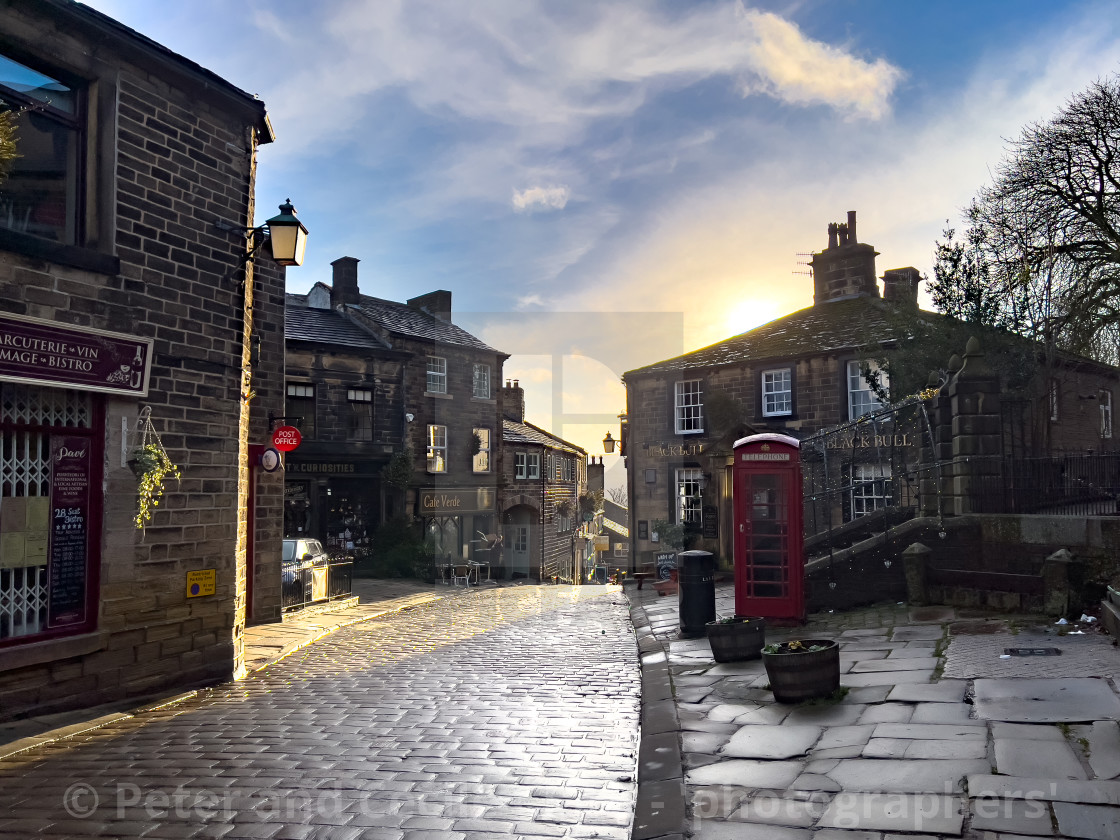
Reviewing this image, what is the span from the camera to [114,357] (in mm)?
7855

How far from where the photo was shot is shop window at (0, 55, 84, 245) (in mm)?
7371

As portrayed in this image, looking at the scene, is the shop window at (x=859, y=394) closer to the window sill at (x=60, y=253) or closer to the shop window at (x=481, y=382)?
the shop window at (x=481, y=382)

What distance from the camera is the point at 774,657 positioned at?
667cm

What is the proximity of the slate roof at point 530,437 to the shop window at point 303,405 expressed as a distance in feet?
29.2

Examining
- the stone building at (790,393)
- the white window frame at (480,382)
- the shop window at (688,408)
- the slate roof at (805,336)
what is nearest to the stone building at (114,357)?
the stone building at (790,393)

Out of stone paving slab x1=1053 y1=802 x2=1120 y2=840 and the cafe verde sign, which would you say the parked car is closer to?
the cafe verde sign

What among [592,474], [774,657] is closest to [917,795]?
[774,657]

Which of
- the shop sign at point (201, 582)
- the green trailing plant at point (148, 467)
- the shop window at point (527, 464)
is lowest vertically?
the shop sign at point (201, 582)

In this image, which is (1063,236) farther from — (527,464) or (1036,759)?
(527,464)

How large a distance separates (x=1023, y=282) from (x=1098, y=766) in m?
13.8

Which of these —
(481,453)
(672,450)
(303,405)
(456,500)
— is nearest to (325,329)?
(303,405)

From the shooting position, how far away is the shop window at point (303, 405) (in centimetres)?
2622

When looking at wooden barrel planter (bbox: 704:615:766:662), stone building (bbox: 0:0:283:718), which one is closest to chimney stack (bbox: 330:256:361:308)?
stone building (bbox: 0:0:283:718)

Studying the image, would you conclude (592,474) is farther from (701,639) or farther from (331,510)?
(701,639)
